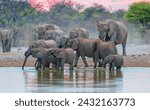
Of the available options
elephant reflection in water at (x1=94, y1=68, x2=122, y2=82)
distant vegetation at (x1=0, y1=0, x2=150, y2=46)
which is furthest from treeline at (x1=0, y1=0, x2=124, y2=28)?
elephant reflection in water at (x1=94, y1=68, x2=122, y2=82)

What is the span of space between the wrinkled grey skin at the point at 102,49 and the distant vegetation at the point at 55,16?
77.1 feet

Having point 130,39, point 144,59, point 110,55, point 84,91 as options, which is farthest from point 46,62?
point 130,39

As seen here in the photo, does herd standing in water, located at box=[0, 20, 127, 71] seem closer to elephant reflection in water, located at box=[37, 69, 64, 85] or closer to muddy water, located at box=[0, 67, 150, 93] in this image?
elephant reflection in water, located at box=[37, 69, 64, 85]

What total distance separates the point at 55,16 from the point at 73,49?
125 ft

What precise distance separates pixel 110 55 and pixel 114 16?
1618 inches

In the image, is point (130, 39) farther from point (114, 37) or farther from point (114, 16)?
point (114, 37)

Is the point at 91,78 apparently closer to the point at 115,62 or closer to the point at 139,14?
the point at 115,62

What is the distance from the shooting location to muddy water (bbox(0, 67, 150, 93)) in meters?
17.9

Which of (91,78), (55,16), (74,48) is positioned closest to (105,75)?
(91,78)

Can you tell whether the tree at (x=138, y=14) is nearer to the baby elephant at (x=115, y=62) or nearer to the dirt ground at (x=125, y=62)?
the dirt ground at (x=125, y=62)

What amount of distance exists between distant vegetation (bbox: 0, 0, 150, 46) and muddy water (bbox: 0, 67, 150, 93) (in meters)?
27.9

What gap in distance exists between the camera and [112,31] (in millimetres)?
31547

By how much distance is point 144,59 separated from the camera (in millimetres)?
30562

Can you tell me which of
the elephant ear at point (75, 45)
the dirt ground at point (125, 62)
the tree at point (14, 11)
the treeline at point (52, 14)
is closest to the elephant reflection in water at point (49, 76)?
the elephant ear at point (75, 45)
